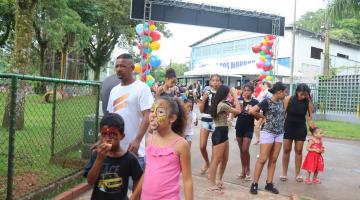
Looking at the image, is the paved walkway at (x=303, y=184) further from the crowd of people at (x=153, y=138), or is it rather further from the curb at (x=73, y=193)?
the crowd of people at (x=153, y=138)

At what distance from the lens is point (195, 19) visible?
50.8 ft

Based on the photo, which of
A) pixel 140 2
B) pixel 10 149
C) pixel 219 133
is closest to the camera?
pixel 10 149

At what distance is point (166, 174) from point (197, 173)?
4656 mm

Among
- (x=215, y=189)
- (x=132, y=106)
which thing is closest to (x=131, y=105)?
(x=132, y=106)

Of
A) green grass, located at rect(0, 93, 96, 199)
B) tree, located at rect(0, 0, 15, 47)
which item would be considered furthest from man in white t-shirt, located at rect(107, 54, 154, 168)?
tree, located at rect(0, 0, 15, 47)

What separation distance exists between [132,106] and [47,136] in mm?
6184

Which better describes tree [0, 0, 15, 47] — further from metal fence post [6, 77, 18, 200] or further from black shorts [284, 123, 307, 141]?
metal fence post [6, 77, 18, 200]

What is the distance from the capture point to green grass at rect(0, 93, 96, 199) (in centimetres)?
624

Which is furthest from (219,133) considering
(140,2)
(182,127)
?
(140,2)

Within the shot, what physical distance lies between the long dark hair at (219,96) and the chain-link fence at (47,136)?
187cm

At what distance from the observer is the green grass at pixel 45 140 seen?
6.24 m

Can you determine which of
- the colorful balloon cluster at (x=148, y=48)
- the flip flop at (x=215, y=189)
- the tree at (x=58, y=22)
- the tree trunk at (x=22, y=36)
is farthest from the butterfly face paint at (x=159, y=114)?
the tree at (x=58, y=22)

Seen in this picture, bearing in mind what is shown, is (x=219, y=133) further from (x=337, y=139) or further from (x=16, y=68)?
(x=337, y=139)

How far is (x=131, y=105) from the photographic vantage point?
395 cm
